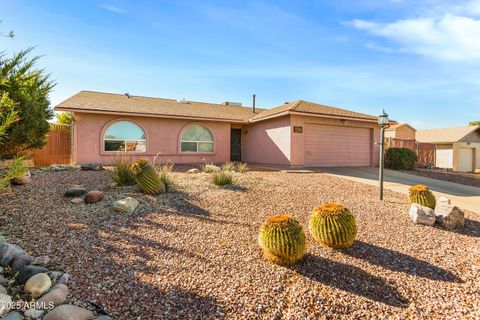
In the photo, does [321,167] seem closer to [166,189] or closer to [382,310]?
[166,189]

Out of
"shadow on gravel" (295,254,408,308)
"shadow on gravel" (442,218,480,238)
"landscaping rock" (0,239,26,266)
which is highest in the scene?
"landscaping rock" (0,239,26,266)

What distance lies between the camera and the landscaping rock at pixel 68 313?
2372 mm

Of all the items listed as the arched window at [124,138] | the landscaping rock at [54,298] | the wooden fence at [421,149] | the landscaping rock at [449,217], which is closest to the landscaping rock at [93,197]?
the landscaping rock at [54,298]

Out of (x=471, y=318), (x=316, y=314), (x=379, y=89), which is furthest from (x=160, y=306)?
(x=379, y=89)

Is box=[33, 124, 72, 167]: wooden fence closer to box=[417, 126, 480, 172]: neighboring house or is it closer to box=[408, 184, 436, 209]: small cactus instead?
box=[408, 184, 436, 209]: small cactus

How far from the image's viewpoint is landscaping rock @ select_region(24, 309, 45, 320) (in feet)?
7.90

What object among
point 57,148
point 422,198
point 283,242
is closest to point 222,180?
point 283,242

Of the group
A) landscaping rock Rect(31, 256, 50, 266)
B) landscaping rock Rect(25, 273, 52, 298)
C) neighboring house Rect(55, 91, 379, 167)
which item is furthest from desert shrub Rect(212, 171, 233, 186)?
neighboring house Rect(55, 91, 379, 167)

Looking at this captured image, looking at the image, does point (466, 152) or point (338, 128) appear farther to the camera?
point (466, 152)

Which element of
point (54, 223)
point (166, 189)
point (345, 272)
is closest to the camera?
point (345, 272)

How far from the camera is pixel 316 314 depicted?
2729 millimetres

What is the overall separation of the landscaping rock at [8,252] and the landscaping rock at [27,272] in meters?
0.36

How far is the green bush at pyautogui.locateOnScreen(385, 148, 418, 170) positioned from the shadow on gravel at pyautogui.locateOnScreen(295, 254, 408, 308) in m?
13.7

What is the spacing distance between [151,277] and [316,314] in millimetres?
1955
